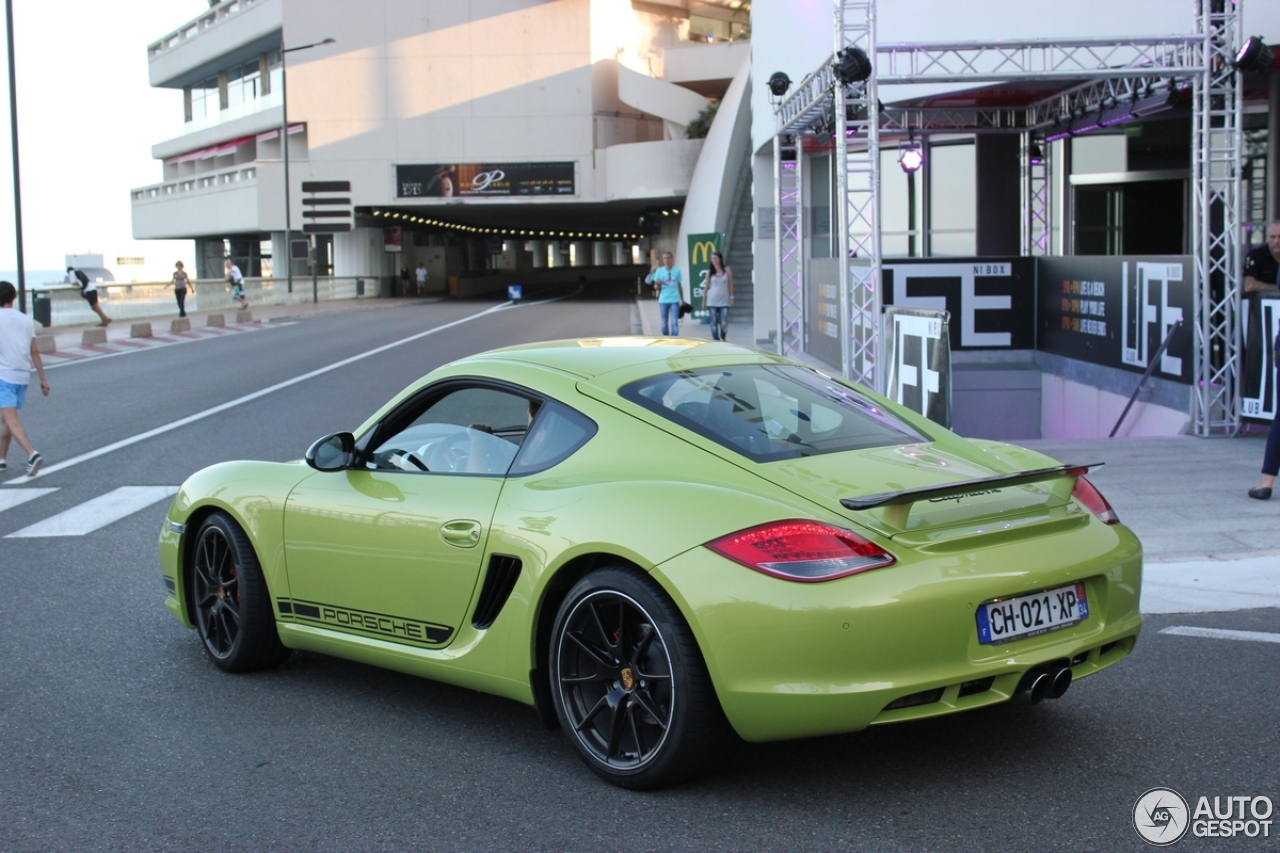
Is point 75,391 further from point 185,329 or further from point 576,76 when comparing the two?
point 576,76

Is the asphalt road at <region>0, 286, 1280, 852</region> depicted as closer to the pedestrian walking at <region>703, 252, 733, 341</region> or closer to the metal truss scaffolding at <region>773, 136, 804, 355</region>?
the metal truss scaffolding at <region>773, 136, 804, 355</region>

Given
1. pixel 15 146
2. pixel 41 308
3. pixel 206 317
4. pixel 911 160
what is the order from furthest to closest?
pixel 206 317 < pixel 41 308 < pixel 15 146 < pixel 911 160

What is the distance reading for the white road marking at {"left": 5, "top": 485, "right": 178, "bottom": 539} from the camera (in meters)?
8.92

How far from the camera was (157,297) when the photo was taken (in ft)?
137

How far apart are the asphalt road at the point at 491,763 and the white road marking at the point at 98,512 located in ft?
8.23

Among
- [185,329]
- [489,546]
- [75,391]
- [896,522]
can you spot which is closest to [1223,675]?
[896,522]

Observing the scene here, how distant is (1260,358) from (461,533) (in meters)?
9.45

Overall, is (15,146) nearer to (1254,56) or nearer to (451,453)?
(1254,56)

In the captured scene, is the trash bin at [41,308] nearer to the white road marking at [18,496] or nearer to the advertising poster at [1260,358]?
the white road marking at [18,496]

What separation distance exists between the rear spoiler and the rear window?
0.45m

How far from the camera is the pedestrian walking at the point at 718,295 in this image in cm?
2602

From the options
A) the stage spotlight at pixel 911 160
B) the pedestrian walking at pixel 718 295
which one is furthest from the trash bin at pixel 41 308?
the stage spotlight at pixel 911 160

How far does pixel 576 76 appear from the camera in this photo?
60031 mm

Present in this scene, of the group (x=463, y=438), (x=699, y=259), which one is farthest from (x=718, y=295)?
(x=463, y=438)
